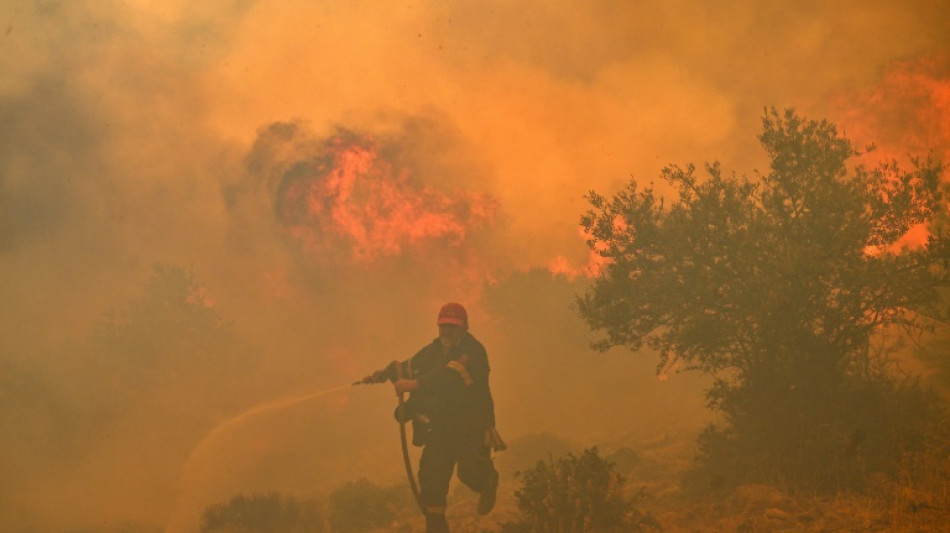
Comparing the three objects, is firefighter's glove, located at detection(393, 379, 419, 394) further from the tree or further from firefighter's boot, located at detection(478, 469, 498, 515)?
the tree

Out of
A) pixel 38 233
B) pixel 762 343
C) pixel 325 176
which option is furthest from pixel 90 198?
pixel 762 343

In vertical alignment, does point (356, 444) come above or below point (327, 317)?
below

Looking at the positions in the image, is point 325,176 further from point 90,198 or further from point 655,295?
point 655,295

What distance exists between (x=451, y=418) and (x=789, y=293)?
18.5 feet

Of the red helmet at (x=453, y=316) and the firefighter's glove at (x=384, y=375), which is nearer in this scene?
the red helmet at (x=453, y=316)

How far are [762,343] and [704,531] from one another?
3821 millimetres

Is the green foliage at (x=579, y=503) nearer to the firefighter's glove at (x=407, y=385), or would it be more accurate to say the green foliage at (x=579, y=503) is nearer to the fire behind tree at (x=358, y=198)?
the firefighter's glove at (x=407, y=385)

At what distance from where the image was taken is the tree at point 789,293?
991 cm

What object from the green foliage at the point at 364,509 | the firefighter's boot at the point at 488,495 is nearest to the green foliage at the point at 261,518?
the green foliage at the point at 364,509

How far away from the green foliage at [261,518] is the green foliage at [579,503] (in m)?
5.50

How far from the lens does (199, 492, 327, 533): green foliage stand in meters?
12.1

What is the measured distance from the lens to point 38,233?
34.1 meters

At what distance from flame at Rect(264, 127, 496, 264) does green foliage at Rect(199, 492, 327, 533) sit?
22844 millimetres

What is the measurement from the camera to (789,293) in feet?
33.4
